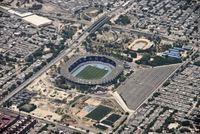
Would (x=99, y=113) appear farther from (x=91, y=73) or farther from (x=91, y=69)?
Result: (x=91, y=69)

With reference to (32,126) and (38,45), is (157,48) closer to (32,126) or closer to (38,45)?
(38,45)

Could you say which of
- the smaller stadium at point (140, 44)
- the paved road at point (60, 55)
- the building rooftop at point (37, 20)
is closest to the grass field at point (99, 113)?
the paved road at point (60, 55)

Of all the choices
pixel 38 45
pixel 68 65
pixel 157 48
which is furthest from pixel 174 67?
pixel 38 45

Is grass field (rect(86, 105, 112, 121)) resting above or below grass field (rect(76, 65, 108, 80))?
below

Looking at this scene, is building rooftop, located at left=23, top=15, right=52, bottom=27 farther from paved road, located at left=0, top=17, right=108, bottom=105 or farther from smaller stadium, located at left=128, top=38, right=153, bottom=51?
smaller stadium, located at left=128, top=38, right=153, bottom=51

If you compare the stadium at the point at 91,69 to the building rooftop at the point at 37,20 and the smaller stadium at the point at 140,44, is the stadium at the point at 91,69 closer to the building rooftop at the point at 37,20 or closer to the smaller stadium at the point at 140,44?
the smaller stadium at the point at 140,44

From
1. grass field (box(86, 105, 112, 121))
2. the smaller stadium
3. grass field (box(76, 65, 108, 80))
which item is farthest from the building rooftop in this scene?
grass field (box(86, 105, 112, 121))

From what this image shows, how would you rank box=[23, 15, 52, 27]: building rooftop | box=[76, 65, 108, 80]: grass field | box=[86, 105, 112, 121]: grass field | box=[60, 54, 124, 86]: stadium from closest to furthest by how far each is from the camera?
box=[86, 105, 112, 121]: grass field, box=[60, 54, 124, 86]: stadium, box=[76, 65, 108, 80]: grass field, box=[23, 15, 52, 27]: building rooftop
